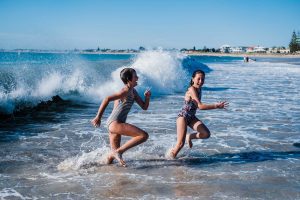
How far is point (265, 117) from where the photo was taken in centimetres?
1088

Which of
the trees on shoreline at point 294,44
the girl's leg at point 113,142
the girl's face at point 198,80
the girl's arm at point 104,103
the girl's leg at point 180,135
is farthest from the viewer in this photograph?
the trees on shoreline at point 294,44

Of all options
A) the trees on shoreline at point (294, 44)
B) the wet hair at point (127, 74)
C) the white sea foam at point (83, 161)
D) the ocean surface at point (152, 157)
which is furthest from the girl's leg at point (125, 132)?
the trees on shoreline at point (294, 44)

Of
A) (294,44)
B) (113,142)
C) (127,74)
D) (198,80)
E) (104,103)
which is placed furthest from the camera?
(294,44)

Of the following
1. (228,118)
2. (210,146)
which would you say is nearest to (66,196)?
(210,146)

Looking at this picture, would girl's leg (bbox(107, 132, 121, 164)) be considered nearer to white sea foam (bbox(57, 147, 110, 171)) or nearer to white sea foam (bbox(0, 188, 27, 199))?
white sea foam (bbox(57, 147, 110, 171))

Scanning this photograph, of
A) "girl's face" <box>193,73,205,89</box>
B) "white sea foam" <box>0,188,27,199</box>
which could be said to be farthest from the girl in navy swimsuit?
"white sea foam" <box>0,188,27,199</box>

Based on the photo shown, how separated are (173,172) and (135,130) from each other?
859 mm

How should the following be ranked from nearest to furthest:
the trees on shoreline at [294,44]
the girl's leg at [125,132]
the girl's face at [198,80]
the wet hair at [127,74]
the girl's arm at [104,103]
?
the girl's arm at [104,103] → the wet hair at [127,74] → the girl's leg at [125,132] → the girl's face at [198,80] → the trees on shoreline at [294,44]

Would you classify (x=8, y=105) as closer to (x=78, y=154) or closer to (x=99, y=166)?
(x=78, y=154)

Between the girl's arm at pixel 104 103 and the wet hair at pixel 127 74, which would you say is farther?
the wet hair at pixel 127 74

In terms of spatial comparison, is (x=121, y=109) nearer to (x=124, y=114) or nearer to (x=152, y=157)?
(x=124, y=114)

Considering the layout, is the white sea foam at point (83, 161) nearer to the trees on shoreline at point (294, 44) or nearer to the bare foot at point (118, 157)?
the bare foot at point (118, 157)

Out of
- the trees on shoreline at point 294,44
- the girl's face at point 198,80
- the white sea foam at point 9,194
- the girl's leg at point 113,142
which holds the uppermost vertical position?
the trees on shoreline at point 294,44

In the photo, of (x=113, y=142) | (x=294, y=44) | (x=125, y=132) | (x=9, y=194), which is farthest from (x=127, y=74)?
(x=294, y=44)
